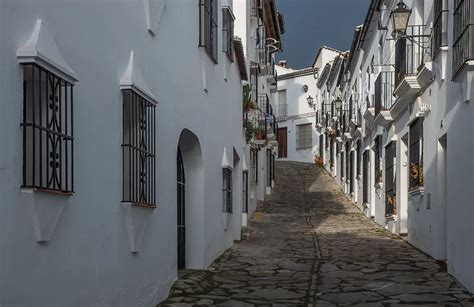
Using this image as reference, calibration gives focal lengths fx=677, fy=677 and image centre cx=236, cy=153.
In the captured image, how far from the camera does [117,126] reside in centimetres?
648

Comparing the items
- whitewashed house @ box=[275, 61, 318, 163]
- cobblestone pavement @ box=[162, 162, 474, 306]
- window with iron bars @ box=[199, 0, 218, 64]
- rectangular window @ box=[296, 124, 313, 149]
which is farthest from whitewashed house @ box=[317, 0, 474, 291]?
whitewashed house @ box=[275, 61, 318, 163]

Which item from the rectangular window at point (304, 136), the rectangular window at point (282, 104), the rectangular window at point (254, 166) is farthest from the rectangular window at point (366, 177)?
the rectangular window at point (282, 104)

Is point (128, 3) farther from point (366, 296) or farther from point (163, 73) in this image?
point (366, 296)

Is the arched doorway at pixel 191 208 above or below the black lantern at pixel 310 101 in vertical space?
below

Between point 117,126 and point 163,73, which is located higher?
point 163,73

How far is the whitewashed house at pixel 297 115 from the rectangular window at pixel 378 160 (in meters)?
24.3

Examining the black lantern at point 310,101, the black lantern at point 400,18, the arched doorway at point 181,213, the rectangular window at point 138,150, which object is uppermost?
the black lantern at point 310,101

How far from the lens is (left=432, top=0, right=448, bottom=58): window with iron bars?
10.5m

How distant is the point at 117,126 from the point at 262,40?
60.8 ft

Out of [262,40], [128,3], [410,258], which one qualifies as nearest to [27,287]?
[128,3]

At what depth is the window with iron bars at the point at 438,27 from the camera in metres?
10.5

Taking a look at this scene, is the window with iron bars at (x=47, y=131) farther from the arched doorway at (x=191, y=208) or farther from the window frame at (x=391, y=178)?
the window frame at (x=391, y=178)

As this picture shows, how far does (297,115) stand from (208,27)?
115ft

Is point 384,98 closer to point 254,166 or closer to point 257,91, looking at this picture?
point 257,91
